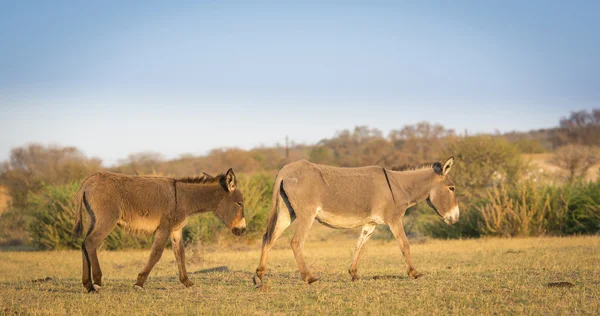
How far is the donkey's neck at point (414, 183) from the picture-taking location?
10.6 metres

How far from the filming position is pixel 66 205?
21516 mm

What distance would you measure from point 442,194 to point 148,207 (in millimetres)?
5255

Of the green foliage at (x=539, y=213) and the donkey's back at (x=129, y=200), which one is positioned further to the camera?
the green foliage at (x=539, y=213)

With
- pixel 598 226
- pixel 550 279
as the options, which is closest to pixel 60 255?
pixel 550 279

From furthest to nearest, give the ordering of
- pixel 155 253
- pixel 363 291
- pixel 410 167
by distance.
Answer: pixel 410 167
pixel 155 253
pixel 363 291

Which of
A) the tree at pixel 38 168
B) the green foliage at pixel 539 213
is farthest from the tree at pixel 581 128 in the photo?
the tree at pixel 38 168

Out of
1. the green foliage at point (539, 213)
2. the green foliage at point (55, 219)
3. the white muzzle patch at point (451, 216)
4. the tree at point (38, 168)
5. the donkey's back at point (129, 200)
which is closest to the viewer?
the donkey's back at point (129, 200)

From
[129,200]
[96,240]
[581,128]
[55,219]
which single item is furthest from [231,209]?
[581,128]

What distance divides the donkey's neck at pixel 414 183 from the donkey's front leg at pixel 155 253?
3971 mm

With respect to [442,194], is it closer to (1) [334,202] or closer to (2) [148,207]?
(1) [334,202]

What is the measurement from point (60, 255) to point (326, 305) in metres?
13.8

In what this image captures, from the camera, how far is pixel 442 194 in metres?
11.1

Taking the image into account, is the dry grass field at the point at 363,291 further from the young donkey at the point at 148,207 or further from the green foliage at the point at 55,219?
the green foliage at the point at 55,219

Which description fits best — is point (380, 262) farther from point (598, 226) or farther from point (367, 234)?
point (598, 226)
